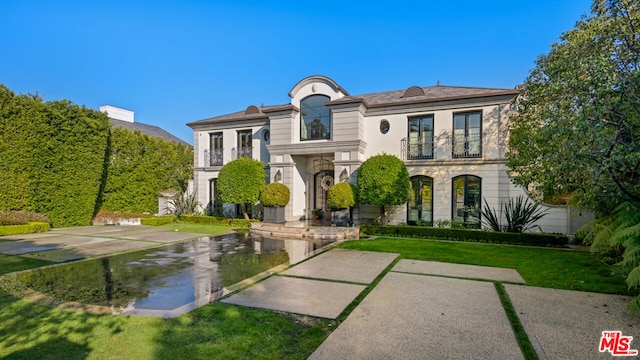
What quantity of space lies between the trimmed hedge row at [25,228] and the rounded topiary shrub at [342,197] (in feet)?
39.9

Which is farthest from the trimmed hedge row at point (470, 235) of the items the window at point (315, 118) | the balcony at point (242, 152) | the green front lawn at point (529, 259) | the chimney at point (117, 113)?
the chimney at point (117, 113)

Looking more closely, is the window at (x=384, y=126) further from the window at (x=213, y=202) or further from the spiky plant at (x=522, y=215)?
the window at (x=213, y=202)

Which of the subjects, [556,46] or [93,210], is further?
[93,210]

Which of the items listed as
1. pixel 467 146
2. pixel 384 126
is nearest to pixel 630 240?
pixel 467 146

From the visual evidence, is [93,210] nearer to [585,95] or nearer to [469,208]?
[469,208]

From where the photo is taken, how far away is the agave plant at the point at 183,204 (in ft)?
60.7

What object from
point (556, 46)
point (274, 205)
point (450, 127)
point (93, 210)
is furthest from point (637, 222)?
point (93, 210)

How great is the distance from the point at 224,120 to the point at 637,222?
17.9 m

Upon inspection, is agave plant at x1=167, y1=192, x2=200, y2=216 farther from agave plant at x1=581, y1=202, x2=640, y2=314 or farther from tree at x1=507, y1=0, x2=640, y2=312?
agave plant at x1=581, y1=202, x2=640, y2=314

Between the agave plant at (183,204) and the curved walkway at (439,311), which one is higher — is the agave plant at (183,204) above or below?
above

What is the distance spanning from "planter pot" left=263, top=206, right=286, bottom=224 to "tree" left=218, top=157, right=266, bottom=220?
3.40ft

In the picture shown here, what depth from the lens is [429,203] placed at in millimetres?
14188

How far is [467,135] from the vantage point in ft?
44.9

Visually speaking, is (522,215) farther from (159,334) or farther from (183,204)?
(183,204)
